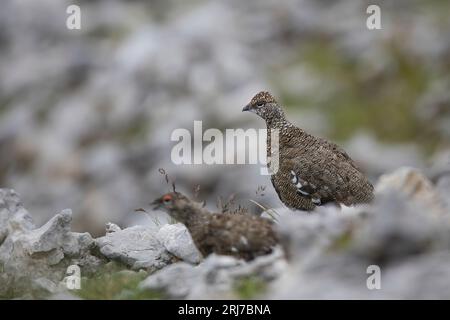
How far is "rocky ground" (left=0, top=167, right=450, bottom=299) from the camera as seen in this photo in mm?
8156

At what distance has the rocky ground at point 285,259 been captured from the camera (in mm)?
8156

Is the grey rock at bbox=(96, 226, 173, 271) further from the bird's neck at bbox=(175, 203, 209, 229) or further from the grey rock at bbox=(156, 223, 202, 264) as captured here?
the bird's neck at bbox=(175, 203, 209, 229)

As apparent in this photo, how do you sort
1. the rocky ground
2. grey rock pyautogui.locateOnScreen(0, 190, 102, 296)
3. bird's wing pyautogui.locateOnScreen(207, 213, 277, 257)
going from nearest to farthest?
the rocky ground < bird's wing pyautogui.locateOnScreen(207, 213, 277, 257) < grey rock pyautogui.locateOnScreen(0, 190, 102, 296)

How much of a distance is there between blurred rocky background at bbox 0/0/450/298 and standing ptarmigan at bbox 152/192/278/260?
16.2 meters

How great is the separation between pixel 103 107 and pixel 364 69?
9.10 meters

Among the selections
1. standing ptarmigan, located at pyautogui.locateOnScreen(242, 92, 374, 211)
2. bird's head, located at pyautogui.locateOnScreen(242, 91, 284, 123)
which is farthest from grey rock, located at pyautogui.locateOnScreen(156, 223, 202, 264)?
bird's head, located at pyautogui.locateOnScreen(242, 91, 284, 123)

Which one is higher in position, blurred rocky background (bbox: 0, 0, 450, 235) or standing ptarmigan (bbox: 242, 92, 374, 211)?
blurred rocky background (bbox: 0, 0, 450, 235)

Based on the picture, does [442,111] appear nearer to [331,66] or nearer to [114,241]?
[331,66]

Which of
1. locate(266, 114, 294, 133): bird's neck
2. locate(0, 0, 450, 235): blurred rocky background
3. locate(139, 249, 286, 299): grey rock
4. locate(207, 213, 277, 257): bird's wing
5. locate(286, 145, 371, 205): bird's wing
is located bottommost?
locate(139, 249, 286, 299): grey rock

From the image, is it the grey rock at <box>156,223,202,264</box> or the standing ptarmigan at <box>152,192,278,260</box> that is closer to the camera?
the standing ptarmigan at <box>152,192,278,260</box>

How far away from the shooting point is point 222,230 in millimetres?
9305

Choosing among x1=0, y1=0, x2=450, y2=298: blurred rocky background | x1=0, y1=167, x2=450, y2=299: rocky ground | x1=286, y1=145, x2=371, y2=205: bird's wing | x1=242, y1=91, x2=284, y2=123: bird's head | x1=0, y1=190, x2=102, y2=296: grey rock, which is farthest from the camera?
x1=0, y1=0, x2=450, y2=298: blurred rocky background
